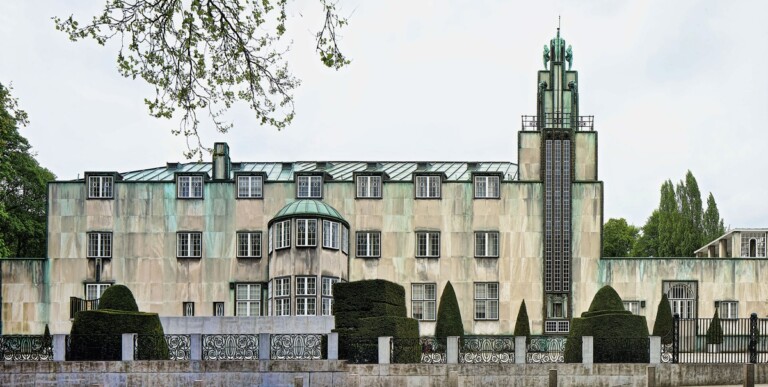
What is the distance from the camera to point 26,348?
132 ft

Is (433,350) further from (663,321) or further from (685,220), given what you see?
(685,220)

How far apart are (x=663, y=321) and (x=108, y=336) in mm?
29013

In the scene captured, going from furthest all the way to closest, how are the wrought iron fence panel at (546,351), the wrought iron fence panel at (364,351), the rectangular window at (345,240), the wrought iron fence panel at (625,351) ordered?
1. the rectangular window at (345,240)
2. the wrought iron fence panel at (546,351)
3. the wrought iron fence panel at (625,351)
4. the wrought iron fence panel at (364,351)

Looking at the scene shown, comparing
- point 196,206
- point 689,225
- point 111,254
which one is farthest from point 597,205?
point 689,225

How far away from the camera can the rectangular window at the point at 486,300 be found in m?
58.2

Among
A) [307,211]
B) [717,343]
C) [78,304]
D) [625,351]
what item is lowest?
[717,343]

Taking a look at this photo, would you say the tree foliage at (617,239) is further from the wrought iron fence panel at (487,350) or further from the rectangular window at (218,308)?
the wrought iron fence panel at (487,350)

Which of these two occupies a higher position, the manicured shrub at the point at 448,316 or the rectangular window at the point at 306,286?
the rectangular window at the point at 306,286

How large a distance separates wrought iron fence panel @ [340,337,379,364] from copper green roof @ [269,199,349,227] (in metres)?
15.8

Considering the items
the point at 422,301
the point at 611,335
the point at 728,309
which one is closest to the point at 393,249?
→ the point at 422,301

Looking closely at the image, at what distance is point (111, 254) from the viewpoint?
192ft

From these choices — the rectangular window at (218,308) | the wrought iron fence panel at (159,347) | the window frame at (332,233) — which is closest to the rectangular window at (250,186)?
the window frame at (332,233)

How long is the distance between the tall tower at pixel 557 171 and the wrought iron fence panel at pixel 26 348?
93.6ft

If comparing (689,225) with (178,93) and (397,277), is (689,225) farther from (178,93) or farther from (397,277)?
(178,93)
